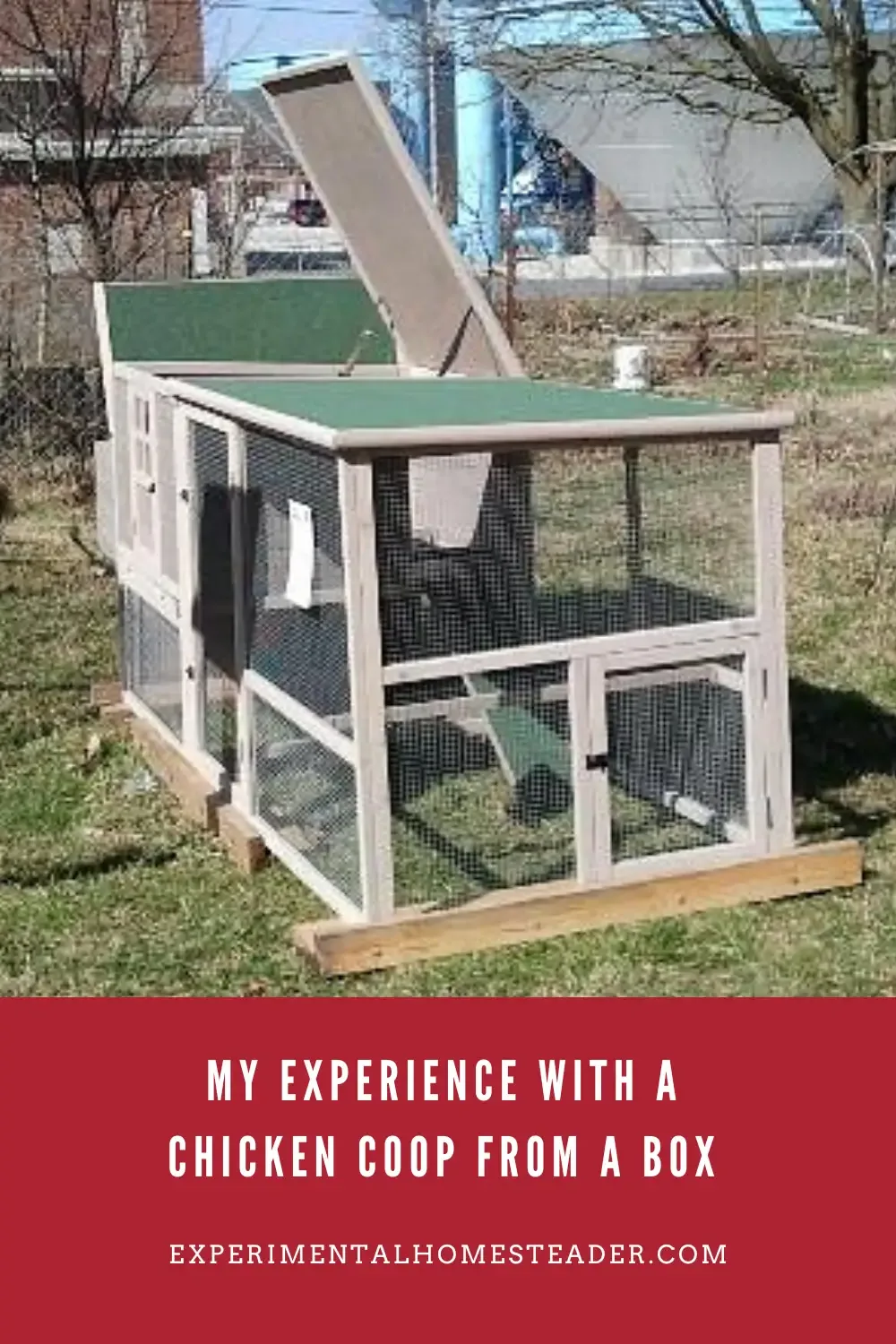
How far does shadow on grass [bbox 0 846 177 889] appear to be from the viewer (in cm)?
515

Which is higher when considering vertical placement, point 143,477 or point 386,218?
point 386,218

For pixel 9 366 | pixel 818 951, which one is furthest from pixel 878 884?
pixel 9 366

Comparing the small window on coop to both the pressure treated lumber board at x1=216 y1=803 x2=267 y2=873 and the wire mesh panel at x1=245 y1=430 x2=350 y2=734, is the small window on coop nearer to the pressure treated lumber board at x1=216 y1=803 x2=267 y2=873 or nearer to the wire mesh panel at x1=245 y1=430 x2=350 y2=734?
the wire mesh panel at x1=245 y1=430 x2=350 y2=734

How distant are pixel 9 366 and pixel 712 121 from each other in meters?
31.3

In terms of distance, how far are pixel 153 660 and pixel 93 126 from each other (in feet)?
23.8

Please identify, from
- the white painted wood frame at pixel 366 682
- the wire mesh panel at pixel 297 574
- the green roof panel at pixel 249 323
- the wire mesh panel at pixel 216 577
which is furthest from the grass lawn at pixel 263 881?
the green roof panel at pixel 249 323

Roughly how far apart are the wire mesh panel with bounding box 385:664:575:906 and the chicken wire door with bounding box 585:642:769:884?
9 cm

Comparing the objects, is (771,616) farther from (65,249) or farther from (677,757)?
(65,249)

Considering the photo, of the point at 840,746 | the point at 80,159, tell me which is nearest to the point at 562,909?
the point at 840,746

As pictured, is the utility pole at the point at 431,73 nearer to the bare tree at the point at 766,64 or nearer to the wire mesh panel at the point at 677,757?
the bare tree at the point at 766,64

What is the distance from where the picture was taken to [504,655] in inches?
176

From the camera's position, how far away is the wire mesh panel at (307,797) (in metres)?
4.63

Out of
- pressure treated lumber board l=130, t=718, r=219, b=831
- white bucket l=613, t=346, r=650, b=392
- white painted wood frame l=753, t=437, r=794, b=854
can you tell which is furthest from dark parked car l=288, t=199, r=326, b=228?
white painted wood frame l=753, t=437, r=794, b=854

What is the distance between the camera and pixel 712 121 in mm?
41062
